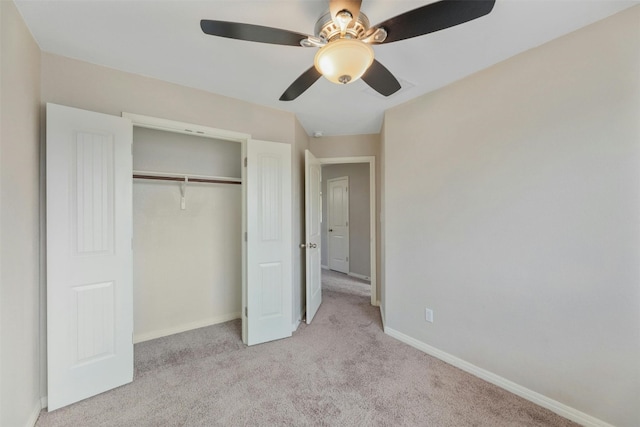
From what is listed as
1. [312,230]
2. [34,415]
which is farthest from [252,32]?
[34,415]

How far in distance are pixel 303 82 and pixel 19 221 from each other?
1.82m

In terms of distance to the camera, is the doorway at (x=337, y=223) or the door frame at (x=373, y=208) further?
the doorway at (x=337, y=223)

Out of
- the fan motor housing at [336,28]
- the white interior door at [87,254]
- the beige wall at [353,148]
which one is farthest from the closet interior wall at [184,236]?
the fan motor housing at [336,28]

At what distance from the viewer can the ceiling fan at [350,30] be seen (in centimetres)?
100

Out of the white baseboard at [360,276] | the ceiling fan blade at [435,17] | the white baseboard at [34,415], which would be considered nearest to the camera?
the ceiling fan blade at [435,17]

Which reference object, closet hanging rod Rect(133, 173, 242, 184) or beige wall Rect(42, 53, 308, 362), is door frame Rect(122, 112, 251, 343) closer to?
beige wall Rect(42, 53, 308, 362)

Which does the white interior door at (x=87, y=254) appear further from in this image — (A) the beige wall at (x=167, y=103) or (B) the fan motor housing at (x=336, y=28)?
(B) the fan motor housing at (x=336, y=28)

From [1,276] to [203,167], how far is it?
1.87 meters

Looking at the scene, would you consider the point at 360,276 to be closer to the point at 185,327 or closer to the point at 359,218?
the point at 359,218

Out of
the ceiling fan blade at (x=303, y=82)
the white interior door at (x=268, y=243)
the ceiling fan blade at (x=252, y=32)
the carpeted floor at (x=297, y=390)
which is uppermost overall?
the ceiling fan blade at (x=252, y=32)

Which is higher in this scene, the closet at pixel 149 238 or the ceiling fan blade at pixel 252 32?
the ceiling fan blade at pixel 252 32

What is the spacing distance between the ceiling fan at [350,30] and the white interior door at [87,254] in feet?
4.38

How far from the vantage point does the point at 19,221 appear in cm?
140

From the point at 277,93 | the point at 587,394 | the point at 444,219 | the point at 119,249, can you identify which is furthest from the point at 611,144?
the point at 119,249
